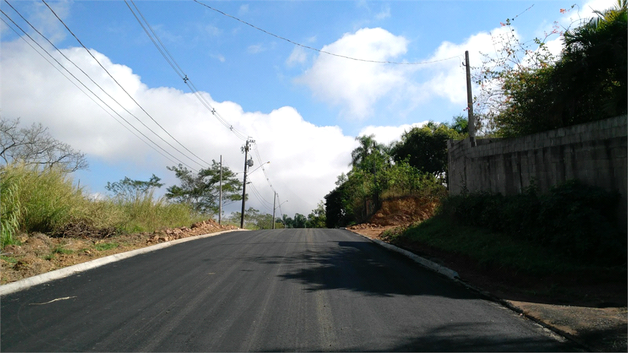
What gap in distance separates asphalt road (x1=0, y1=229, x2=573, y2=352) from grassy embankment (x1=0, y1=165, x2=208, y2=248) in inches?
149

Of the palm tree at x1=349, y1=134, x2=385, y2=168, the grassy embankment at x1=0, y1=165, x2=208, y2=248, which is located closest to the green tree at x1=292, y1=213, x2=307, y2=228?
the palm tree at x1=349, y1=134, x2=385, y2=168

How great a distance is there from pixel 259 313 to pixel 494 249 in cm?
669

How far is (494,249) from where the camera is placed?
10.5 metres

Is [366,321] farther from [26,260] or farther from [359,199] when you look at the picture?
[359,199]

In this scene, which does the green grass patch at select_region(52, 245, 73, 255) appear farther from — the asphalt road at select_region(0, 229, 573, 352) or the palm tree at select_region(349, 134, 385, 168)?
the palm tree at select_region(349, 134, 385, 168)

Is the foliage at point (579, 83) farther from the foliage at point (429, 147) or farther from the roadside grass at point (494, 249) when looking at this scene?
the foliage at point (429, 147)

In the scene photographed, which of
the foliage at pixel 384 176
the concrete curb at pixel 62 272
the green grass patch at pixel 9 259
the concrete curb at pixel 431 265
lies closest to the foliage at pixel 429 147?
the foliage at pixel 384 176

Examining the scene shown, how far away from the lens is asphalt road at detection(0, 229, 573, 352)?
5.04m

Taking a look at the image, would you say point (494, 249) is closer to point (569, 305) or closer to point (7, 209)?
point (569, 305)

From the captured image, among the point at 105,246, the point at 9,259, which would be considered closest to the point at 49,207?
the point at 105,246

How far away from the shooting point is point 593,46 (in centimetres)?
1076

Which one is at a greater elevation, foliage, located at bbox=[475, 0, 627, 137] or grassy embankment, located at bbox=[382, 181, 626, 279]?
foliage, located at bbox=[475, 0, 627, 137]

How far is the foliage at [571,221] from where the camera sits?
841 cm

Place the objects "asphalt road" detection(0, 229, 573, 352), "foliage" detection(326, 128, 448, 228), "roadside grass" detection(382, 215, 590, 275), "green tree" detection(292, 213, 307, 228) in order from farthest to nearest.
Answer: "green tree" detection(292, 213, 307, 228) → "foliage" detection(326, 128, 448, 228) → "roadside grass" detection(382, 215, 590, 275) → "asphalt road" detection(0, 229, 573, 352)
